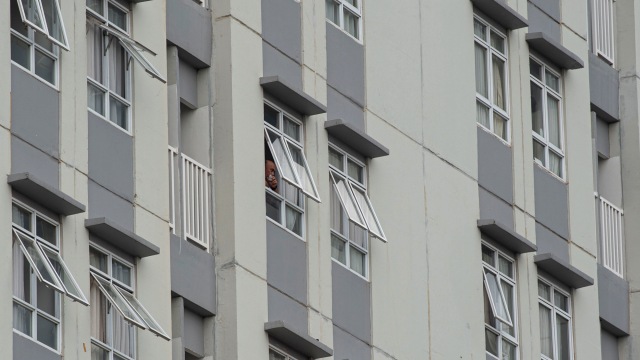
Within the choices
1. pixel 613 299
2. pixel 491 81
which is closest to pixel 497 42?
pixel 491 81

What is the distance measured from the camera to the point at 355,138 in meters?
35.8

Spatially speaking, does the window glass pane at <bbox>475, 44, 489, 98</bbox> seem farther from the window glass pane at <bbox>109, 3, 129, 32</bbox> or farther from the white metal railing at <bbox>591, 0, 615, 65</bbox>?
the window glass pane at <bbox>109, 3, 129, 32</bbox>

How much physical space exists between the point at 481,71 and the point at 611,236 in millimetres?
4346

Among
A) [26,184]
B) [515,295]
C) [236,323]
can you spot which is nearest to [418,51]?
[515,295]

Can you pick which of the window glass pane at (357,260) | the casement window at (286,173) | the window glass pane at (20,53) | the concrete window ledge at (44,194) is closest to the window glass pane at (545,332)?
the window glass pane at (357,260)

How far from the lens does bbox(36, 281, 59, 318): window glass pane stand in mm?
29625

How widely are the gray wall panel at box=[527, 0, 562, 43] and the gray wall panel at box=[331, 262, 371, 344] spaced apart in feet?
24.8

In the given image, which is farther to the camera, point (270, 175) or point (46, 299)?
point (270, 175)

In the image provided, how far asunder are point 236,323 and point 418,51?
6867mm

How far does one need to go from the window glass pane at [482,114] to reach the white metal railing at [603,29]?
4416 mm

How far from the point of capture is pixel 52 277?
2939cm

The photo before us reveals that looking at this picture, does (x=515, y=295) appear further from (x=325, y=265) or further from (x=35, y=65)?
(x=35, y=65)

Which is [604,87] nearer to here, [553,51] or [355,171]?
[553,51]

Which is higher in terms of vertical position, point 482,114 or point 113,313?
point 482,114
